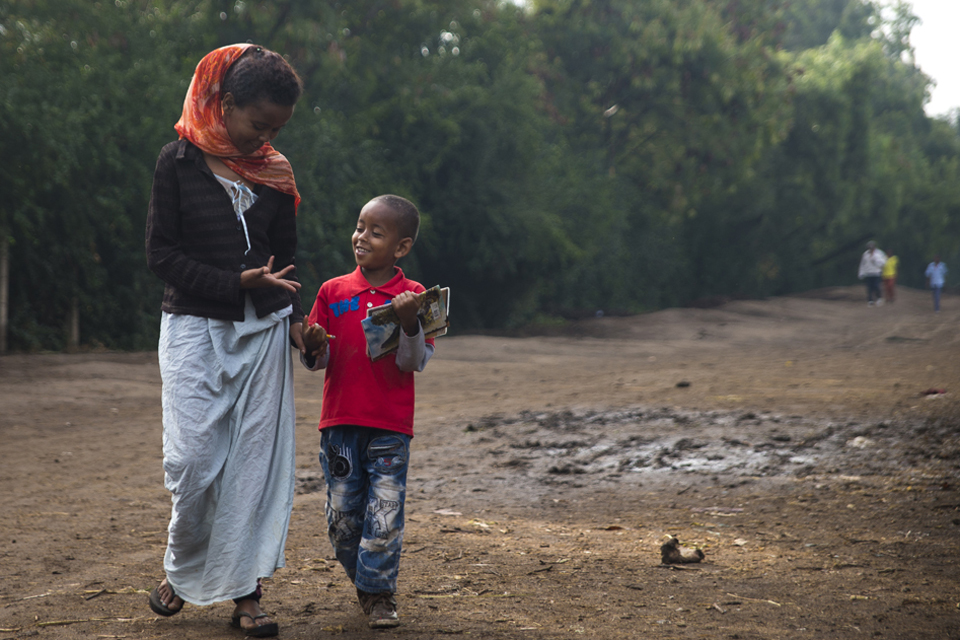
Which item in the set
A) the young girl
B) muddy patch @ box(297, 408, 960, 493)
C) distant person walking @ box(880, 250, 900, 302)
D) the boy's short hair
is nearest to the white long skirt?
the young girl

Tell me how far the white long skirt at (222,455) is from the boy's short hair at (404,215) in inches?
21.9

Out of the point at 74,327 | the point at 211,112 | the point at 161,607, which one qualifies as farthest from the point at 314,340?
the point at 74,327

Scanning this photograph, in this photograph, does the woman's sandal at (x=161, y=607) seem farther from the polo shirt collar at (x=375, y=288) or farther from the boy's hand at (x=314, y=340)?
the polo shirt collar at (x=375, y=288)

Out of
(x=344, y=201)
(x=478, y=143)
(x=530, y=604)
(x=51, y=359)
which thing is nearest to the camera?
(x=530, y=604)

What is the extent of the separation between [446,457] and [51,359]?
7830 mm

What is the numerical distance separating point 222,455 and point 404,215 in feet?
3.49

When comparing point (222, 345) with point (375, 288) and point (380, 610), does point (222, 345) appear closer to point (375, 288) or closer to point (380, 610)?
point (375, 288)

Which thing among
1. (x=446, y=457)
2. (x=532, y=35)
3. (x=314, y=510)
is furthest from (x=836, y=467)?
(x=532, y=35)

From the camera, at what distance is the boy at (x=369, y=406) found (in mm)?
3359

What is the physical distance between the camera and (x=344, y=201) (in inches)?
767

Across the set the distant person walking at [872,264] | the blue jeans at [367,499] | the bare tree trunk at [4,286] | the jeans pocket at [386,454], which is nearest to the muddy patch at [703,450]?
the blue jeans at [367,499]

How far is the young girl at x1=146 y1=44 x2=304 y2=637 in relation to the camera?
3.22 meters

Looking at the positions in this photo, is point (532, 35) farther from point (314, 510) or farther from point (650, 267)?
point (314, 510)

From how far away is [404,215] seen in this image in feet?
11.6
